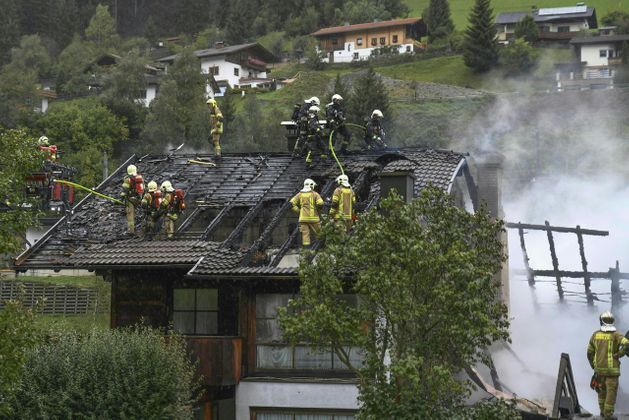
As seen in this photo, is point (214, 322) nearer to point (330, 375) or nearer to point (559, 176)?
point (330, 375)

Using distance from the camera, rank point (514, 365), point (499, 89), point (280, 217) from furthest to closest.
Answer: point (499, 89), point (514, 365), point (280, 217)

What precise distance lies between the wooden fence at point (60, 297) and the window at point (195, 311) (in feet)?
73.6

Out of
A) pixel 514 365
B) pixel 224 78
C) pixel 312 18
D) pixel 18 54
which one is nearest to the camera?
pixel 514 365

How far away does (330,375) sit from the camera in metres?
25.4

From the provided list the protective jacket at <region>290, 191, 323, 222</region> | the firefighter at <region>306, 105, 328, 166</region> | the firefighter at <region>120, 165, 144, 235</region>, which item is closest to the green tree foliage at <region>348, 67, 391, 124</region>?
the firefighter at <region>306, 105, 328, 166</region>

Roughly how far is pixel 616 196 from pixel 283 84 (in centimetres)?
6226

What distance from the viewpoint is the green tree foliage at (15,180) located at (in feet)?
61.3

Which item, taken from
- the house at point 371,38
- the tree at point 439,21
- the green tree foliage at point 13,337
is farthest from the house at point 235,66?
the green tree foliage at point 13,337

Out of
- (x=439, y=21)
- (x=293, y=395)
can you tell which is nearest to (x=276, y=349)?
(x=293, y=395)

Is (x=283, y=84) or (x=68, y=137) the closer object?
(x=68, y=137)

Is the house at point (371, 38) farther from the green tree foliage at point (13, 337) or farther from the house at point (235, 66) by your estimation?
the green tree foliage at point (13, 337)

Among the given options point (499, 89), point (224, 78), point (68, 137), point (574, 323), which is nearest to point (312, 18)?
point (224, 78)

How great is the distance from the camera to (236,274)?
998 inches

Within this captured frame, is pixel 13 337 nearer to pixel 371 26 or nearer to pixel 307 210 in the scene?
pixel 307 210
